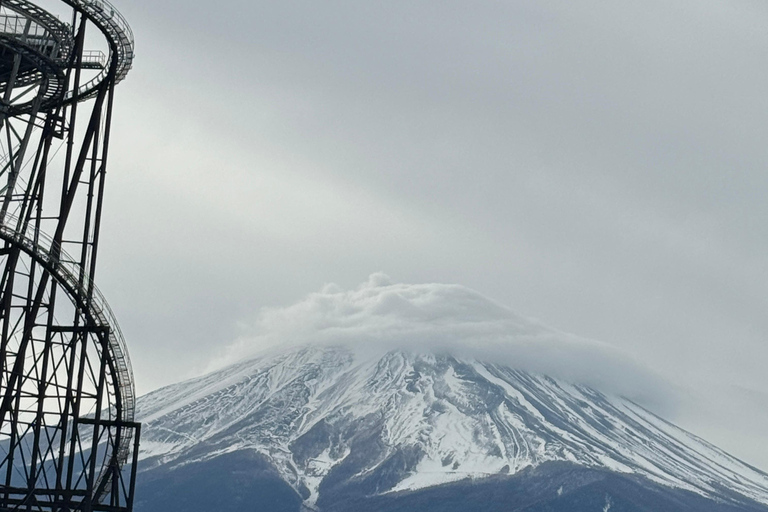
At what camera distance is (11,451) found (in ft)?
163

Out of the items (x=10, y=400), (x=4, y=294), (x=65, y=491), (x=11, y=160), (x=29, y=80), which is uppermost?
(x=29, y=80)

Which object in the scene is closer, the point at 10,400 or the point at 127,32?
the point at 10,400

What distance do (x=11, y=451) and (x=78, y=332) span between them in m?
4.93

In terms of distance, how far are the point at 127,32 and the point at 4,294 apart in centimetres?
1143

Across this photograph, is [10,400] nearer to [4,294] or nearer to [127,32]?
[4,294]

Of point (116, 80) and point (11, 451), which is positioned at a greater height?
point (116, 80)

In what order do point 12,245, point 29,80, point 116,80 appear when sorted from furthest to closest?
point 116,80 → point 29,80 → point 12,245

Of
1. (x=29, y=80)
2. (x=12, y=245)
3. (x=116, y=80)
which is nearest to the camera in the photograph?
(x=12, y=245)

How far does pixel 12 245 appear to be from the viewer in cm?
4872

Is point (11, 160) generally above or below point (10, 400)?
above

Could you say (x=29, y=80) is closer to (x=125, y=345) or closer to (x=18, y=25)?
(x=18, y=25)

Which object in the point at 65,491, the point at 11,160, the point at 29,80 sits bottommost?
the point at 65,491

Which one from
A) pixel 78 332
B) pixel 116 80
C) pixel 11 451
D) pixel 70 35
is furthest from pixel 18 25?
pixel 11 451

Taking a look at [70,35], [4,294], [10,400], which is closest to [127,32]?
[70,35]
